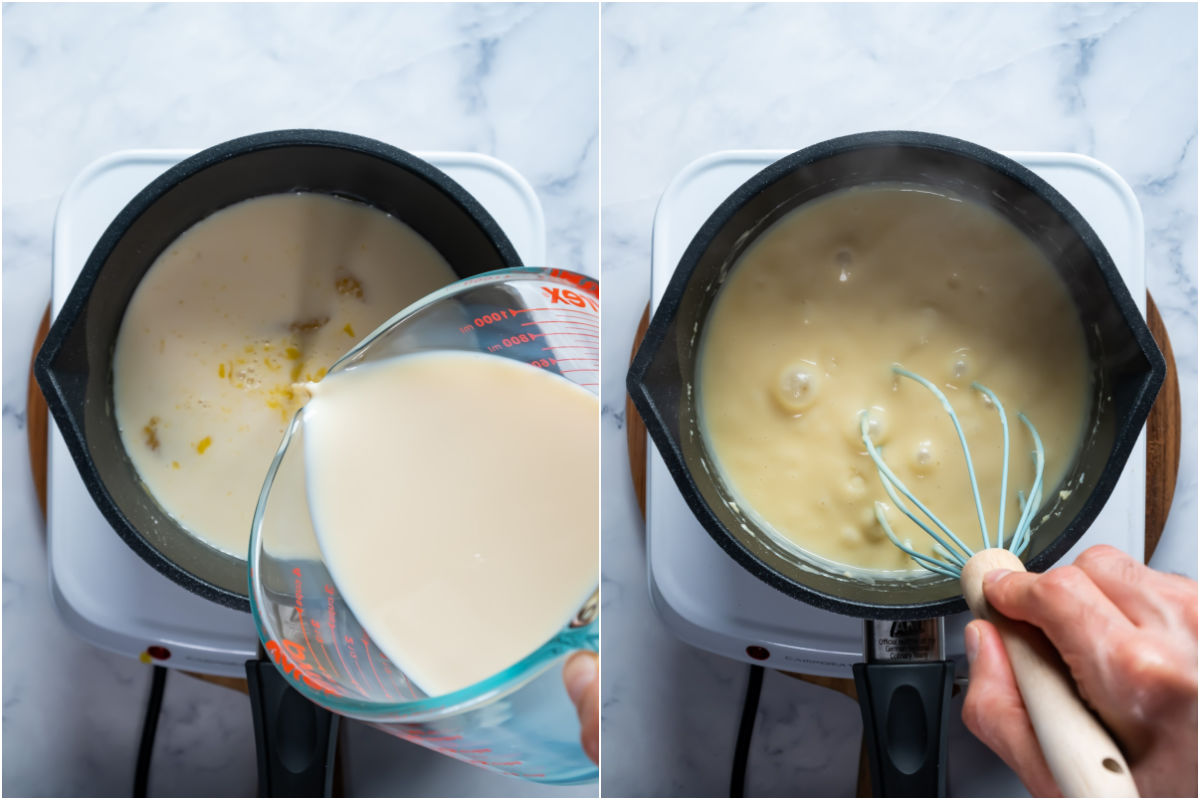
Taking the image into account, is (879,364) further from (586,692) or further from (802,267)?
(586,692)

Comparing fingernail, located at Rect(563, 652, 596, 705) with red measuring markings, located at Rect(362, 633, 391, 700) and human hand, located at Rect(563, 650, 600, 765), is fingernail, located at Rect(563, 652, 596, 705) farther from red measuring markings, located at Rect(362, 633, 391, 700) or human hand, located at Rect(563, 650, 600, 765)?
red measuring markings, located at Rect(362, 633, 391, 700)

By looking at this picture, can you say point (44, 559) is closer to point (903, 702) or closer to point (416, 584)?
point (416, 584)

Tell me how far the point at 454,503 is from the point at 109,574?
0.32 metres

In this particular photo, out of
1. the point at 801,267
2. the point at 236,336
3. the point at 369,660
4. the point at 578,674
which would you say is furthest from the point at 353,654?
the point at 801,267

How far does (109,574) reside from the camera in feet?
1.94

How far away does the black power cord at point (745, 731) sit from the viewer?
63cm

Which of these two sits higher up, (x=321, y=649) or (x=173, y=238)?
(x=173, y=238)

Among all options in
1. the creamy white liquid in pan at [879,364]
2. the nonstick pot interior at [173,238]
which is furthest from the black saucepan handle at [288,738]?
the creamy white liquid in pan at [879,364]

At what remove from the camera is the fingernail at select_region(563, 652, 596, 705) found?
33 cm

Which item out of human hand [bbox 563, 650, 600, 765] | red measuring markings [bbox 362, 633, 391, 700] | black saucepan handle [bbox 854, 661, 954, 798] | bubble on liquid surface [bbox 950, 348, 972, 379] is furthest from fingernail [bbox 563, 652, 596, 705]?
bubble on liquid surface [bbox 950, 348, 972, 379]

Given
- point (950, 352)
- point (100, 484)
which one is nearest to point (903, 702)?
point (950, 352)

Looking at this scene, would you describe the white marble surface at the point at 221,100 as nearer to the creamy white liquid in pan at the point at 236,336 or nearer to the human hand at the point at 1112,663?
the creamy white liquid in pan at the point at 236,336

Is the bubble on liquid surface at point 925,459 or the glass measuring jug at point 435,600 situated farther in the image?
the bubble on liquid surface at point 925,459

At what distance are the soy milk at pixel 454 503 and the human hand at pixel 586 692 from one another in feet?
0.10
